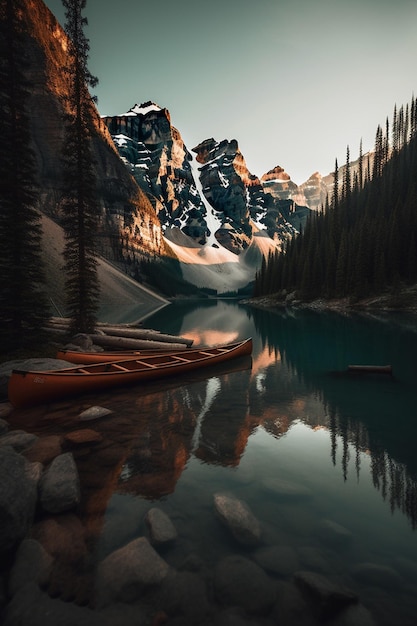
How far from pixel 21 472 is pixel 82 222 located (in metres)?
16.7

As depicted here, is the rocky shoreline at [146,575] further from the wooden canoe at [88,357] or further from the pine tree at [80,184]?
the pine tree at [80,184]

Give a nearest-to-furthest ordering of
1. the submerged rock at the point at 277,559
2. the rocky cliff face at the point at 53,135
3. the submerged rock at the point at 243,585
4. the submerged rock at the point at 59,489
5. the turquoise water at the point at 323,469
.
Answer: the submerged rock at the point at 243,585 < the submerged rock at the point at 277,559 < the turquoise water at the point at 323,469 < the submerged rock at the point at 59,489 < the rocky cliff face at the point at 53,135

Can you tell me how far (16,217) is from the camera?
12945 millimetres

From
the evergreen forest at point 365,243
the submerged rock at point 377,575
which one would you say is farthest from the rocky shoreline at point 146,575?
the evergreen forest at point 365,243

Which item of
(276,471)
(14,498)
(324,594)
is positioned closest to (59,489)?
(14,498)

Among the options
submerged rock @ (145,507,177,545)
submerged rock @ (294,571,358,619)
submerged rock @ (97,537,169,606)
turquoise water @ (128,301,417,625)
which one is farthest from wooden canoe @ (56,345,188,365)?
submerged rock @ (294,571,358,619)

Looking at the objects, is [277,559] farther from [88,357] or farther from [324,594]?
[88,357]

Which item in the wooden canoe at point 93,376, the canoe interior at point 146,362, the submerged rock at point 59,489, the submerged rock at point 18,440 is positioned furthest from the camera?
the canoe interior at point 146,362

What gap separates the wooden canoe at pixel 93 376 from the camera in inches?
349

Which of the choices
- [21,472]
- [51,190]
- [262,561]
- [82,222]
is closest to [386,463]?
[262,561]

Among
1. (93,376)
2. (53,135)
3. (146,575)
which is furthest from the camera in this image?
(53,135)

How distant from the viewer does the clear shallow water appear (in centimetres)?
413

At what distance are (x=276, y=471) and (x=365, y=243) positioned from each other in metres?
58.9

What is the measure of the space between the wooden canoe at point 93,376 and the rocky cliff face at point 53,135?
67030 millimetres
